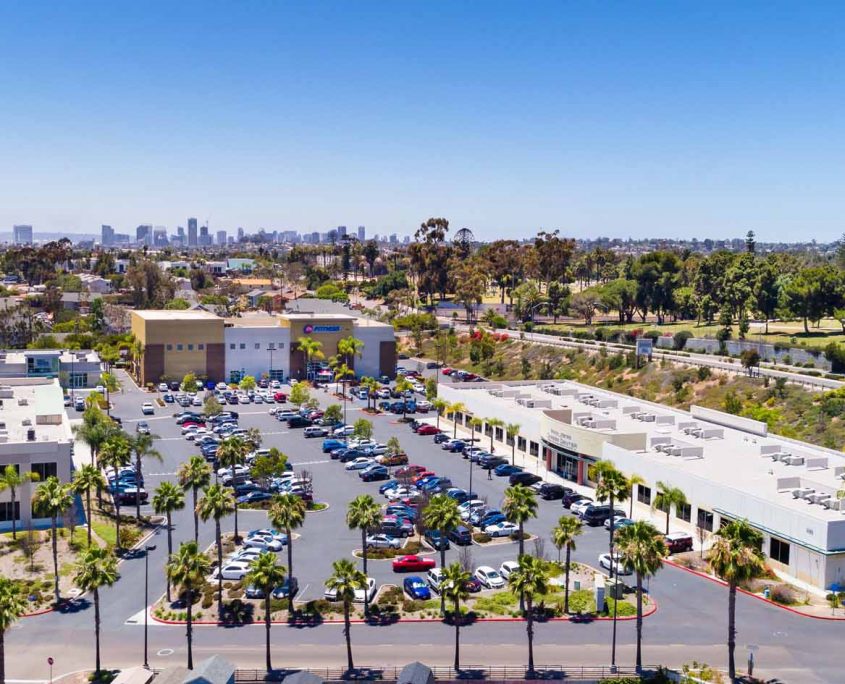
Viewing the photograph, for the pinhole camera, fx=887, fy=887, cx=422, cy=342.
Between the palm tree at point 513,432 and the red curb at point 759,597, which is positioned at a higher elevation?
the palm tree at point 513,432

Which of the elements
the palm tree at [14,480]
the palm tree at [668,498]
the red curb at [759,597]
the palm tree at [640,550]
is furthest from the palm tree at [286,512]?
the palm tree at [668,498]

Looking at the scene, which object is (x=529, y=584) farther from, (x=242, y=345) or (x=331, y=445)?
(x=242, y=345)

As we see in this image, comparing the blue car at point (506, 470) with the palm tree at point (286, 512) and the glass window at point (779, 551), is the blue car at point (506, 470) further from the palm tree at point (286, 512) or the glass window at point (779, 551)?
the palm tree at point (286, 512)

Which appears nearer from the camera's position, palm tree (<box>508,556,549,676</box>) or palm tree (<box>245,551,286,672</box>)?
palm tree (<box>508,556,549,676</box>)

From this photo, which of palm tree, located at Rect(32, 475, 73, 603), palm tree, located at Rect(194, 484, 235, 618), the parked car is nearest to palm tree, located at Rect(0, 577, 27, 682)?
palm tree, located at Rect(194, 484, 235, 618)

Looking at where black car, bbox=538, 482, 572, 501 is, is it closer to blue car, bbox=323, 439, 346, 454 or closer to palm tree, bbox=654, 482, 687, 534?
palm tree, bbox=654, 482, 687, 534

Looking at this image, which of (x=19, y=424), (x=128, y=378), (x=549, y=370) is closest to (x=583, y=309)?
(x=549, y=370)

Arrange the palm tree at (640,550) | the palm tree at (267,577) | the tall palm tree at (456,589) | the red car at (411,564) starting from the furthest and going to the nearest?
1. the red car at (411,564)
2. the tall palm tree at (456,589)
3. the palm tree at (267,577)
4. the palm tree at (640,550)
